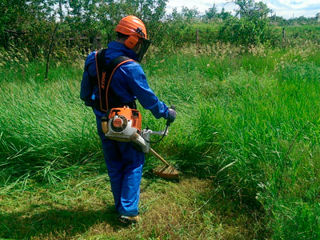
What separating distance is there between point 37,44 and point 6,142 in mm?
5307

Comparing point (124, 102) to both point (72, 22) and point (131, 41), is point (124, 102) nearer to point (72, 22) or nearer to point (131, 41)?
point (131, 41)

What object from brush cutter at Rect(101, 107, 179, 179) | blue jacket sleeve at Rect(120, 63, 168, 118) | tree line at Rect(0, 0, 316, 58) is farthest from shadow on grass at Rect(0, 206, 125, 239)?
tree line at Rect(0, 0, 316, 58)

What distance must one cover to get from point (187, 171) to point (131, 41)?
5.73ft

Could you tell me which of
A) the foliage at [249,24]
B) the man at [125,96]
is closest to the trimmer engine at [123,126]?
the man at [125,96]

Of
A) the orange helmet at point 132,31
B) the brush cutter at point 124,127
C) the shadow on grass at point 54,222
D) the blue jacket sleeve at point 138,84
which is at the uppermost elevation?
the orange helmet at point 132,31

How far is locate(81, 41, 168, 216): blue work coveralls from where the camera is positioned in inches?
103

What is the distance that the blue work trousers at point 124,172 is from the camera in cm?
282

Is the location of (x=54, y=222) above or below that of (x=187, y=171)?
below

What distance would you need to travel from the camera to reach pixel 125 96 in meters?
2.72

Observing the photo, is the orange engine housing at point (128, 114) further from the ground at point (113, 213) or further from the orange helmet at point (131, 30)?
the ground at point (113, 213)

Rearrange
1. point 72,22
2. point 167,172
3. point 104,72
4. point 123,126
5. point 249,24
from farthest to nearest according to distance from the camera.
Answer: point 249,24 → point 72,22 → point 167,172 → point 104,72 → point 123,126

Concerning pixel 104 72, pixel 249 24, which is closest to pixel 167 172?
pixel 104 72

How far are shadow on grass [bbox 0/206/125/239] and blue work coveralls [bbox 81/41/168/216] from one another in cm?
24

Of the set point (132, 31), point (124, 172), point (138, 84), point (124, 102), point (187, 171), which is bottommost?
point (187, 171)
